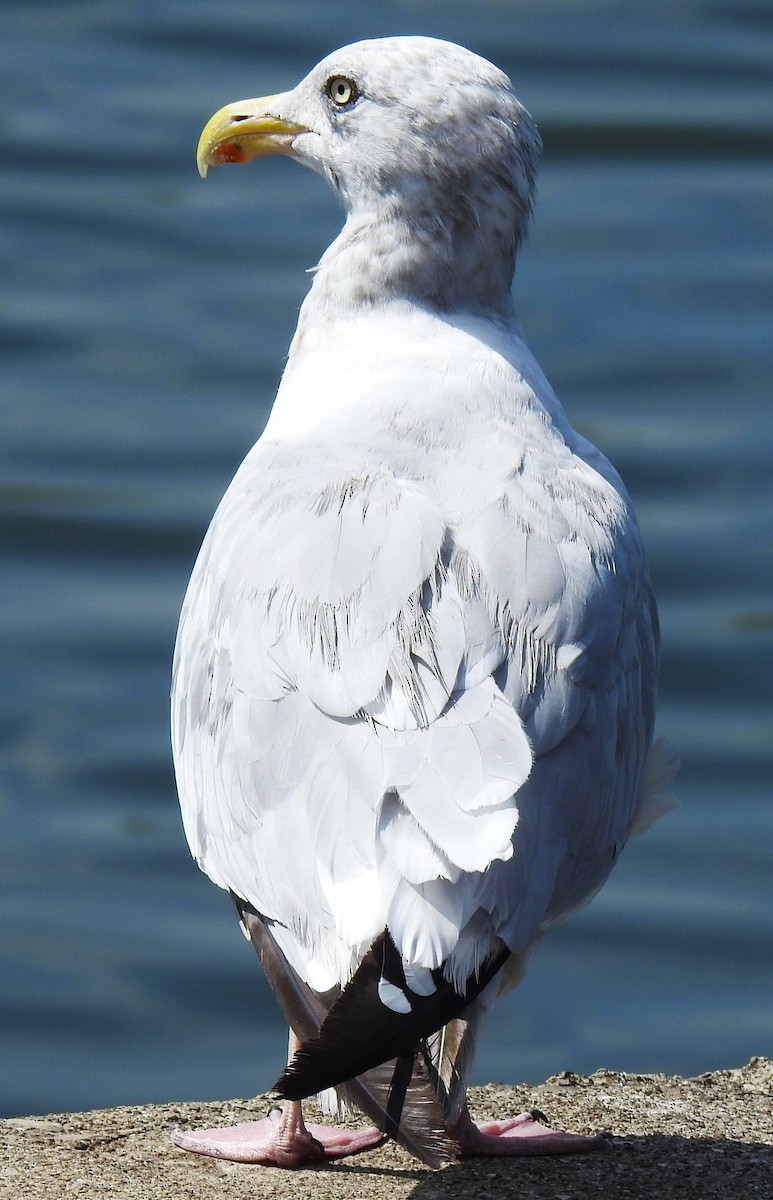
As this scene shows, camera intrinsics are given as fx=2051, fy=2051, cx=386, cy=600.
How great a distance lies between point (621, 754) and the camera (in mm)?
4109

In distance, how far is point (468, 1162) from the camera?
4.36m

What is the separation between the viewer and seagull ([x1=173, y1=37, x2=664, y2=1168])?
3439mm

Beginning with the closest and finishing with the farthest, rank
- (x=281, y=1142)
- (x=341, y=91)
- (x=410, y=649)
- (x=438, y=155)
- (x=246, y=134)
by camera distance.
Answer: (x=410, y=649) < (x=281, y=1142) < (x=438, y=155) < (x=341, y=91) < (x=246, y=134)

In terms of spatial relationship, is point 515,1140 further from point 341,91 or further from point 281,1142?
point 341,91

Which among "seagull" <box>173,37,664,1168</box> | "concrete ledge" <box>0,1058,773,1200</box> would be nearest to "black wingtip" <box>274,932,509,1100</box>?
"seagull" <box>173,37,664,1168</box>

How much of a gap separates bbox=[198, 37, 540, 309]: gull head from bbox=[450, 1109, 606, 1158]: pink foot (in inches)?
74.8

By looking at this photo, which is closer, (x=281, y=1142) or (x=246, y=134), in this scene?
(x=281, y=1142)

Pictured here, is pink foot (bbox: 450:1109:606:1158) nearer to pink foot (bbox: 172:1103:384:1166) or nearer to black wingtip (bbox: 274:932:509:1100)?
pink foot (bbox: 172:1103:384:1166)

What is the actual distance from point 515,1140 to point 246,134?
2550 millimetres

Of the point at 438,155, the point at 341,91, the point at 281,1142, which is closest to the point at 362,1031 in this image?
the point at 281,1142

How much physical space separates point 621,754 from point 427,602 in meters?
0.58

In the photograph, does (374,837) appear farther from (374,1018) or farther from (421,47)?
(421,47)

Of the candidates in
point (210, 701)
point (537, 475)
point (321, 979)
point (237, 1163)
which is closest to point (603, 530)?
point (537, 475)

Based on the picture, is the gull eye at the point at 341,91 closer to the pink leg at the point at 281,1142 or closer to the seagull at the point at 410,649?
the seagull at the point at 410,649
